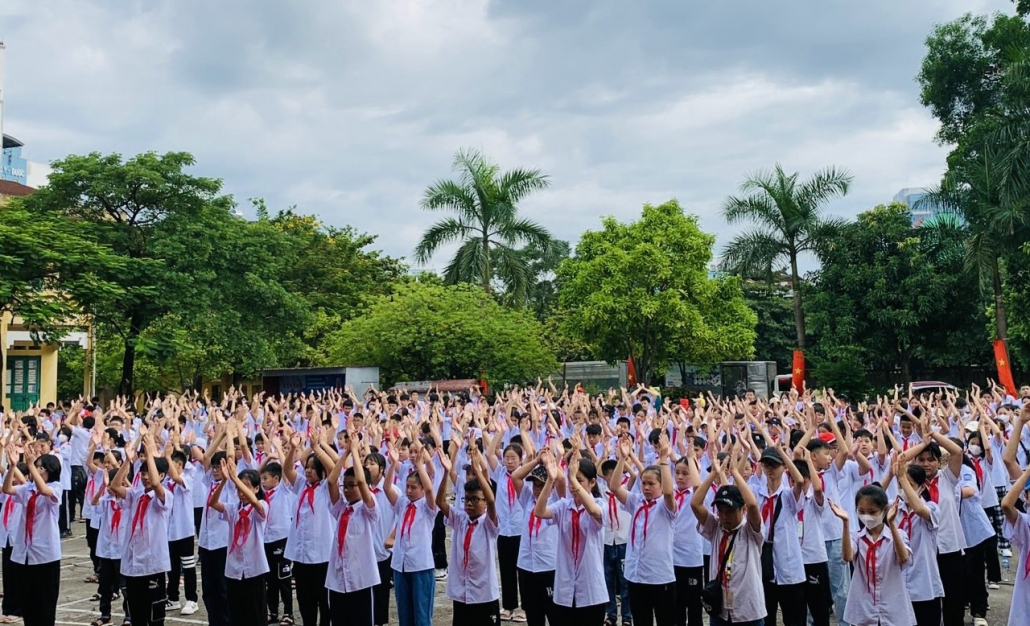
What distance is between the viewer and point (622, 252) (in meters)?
25.5

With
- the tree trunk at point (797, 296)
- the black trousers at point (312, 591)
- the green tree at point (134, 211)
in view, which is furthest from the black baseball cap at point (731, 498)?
the tree trunk at point (797, 296)

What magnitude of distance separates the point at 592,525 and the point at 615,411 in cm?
767

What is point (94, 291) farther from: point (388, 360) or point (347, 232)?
point (347, 232)

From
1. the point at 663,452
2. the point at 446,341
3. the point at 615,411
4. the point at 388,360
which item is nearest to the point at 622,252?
the point at 446,341

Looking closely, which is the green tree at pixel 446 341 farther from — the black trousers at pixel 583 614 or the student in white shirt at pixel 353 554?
the black trousers at pixel 583 614

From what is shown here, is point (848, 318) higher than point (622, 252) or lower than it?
lower

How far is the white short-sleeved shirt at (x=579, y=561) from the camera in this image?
629 centimetres

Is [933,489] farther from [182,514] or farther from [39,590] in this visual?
[39,590]

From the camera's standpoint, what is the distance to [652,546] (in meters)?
6.56

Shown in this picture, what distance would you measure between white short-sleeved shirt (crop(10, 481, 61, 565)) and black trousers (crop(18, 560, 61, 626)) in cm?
7

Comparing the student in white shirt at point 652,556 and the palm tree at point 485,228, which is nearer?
the student in white shirt at point 652,556

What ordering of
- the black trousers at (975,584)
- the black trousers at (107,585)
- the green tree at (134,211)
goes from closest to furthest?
1. the black trousers at (975,584)
2. the black trousers at (107,585)
3. the green tree at (134,211)

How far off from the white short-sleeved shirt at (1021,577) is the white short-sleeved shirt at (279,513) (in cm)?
508

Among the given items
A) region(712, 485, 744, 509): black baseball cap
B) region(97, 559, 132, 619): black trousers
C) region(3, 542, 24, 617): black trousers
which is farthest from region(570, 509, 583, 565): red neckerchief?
region(3, 542, 24, 617): black trousers
